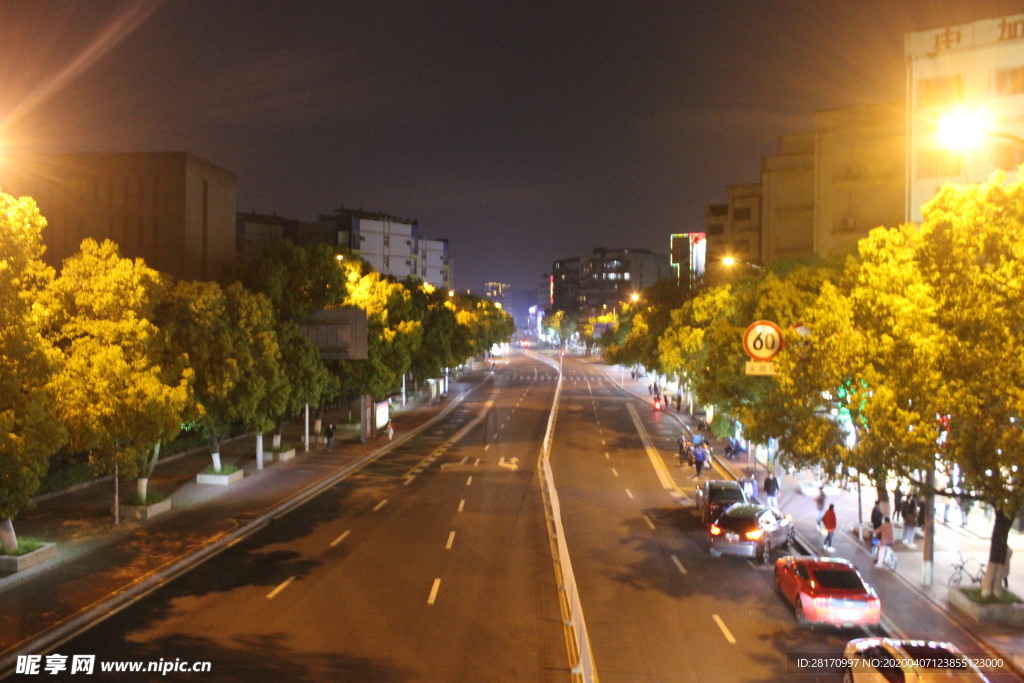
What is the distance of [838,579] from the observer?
16625 mm

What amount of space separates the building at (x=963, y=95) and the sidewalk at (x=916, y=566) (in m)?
15.1

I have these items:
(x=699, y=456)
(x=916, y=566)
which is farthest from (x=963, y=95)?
(x=916, y=566)

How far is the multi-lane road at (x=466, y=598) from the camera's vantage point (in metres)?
14.2

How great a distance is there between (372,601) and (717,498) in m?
12.7

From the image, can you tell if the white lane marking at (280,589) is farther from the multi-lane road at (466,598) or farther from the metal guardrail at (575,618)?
the metal guardrail at (575,618)

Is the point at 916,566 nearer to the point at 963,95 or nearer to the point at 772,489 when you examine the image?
the point at 772,489

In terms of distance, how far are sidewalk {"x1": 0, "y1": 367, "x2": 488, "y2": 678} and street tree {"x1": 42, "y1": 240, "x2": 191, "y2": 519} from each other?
2.03m

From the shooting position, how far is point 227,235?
164 ft

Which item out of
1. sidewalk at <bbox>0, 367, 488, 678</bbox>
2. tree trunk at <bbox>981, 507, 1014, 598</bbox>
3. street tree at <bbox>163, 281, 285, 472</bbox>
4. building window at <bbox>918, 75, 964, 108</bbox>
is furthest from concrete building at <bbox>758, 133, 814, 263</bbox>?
tree trunk at <bbox>981, 507, 1014, 598</bbox>

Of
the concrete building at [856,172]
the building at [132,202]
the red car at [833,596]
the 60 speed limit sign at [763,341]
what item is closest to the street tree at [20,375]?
the red car at [833,596]

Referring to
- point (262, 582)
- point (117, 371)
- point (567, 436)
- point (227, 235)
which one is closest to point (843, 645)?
point (262, 582)

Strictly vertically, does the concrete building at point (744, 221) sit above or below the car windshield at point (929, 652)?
above

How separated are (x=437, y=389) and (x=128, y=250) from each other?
3323 centimetres

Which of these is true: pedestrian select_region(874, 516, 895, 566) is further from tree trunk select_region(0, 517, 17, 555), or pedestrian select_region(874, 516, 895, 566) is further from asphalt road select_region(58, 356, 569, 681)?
tree trunk select_region(0, 517, 17, 555)
